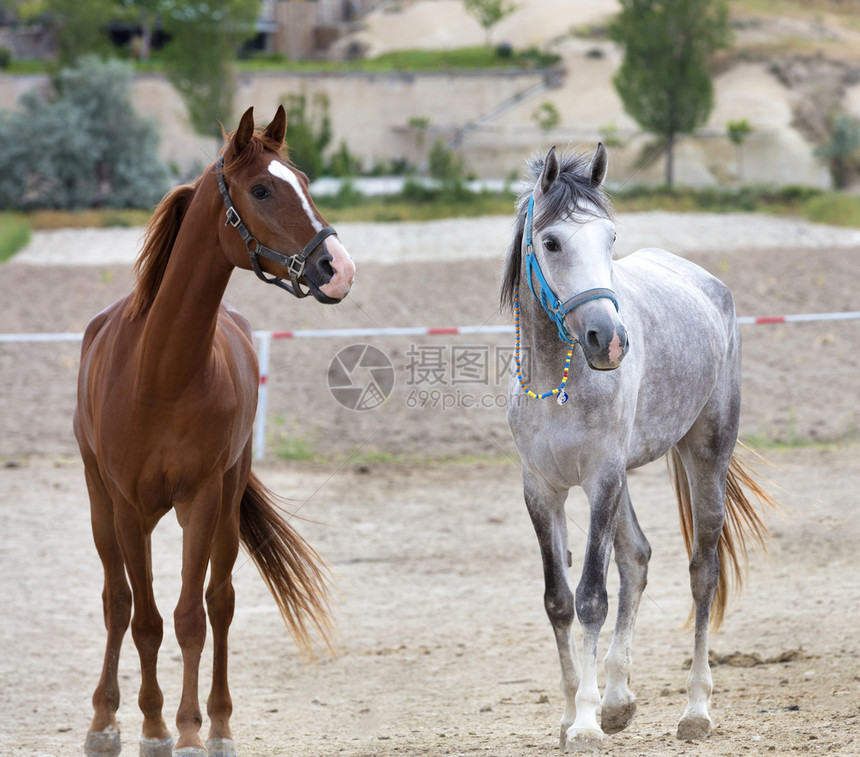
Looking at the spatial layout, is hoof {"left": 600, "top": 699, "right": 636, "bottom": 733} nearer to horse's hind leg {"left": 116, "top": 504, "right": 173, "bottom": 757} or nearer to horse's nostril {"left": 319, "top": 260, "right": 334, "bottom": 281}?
horse's hind leg {"left": 116, "top": 504, "right": 173, "bottom": 757}

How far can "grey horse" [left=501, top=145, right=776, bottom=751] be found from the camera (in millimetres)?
3293

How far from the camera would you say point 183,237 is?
130 inches

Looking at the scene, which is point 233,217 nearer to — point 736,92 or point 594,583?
point 594,583

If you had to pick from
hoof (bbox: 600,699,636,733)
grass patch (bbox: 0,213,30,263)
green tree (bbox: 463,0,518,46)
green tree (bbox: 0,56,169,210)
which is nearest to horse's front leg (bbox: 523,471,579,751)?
hoof (bbox: 600,699,636,733)

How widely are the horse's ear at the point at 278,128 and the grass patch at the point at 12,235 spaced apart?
58.7 feet

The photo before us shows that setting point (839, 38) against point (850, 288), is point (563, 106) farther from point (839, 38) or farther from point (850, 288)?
point (850, 288)

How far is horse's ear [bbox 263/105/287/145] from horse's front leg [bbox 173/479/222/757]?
3.91ft

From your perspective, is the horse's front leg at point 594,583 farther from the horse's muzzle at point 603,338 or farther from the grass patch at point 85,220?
the grass patch at point 85,220

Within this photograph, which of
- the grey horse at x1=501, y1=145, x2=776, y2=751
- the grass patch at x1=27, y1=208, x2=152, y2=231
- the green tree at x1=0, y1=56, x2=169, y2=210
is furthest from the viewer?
the green tree at x1=0, y1=56, x2=169, y2=210

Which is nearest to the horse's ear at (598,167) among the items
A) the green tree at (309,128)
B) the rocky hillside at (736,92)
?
the green tree at (309,128)

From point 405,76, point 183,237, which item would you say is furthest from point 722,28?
point 183,237

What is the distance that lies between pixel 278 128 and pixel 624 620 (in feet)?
7.61

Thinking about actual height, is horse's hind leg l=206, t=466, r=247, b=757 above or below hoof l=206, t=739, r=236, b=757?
above

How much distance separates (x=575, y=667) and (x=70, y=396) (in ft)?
30.5
